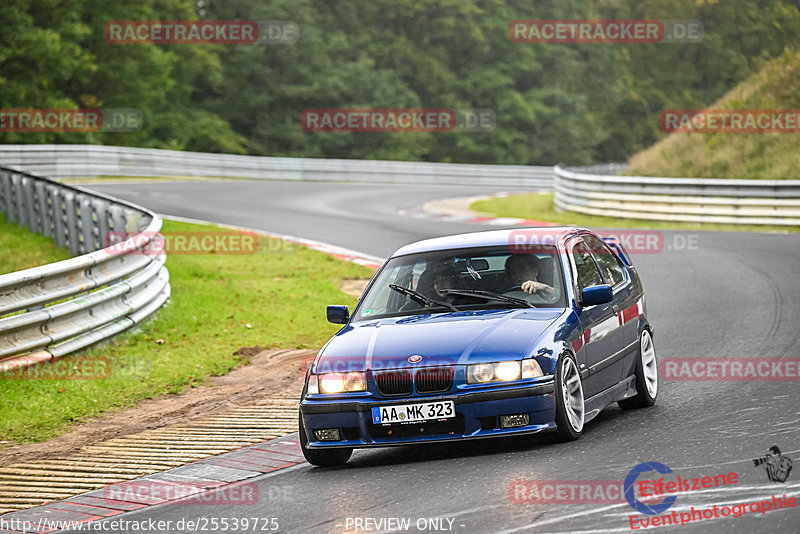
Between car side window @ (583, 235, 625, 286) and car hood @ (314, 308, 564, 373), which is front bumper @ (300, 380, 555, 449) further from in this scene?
car side window @ (583, 235, 625, 286)

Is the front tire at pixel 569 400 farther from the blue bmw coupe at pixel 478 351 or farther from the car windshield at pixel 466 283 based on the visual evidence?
the car windshield at pixel 466 283

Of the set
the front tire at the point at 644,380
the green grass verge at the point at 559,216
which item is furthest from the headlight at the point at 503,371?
the green grass verge at the point at 559,216

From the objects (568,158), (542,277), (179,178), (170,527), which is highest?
(542,277)

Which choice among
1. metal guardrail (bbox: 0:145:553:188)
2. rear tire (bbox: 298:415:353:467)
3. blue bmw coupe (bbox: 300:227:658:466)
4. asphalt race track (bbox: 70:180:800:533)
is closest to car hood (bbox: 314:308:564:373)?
blue bmw coupe (bbox: 300:227:658:466)

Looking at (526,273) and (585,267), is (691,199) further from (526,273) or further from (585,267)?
(526,273)

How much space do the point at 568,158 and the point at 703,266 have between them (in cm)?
5520

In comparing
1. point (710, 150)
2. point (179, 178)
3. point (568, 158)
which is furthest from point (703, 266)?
point (568, 158)

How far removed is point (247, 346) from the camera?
1249 centimetres

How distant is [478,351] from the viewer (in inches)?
284

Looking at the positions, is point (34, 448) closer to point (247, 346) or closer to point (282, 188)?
point (247, 346)

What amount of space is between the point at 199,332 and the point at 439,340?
248 inches

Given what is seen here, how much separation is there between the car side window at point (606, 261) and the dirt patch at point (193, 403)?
2.88 metres

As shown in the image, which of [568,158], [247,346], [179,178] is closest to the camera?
[247,346]

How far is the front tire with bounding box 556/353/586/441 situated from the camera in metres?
7.24
